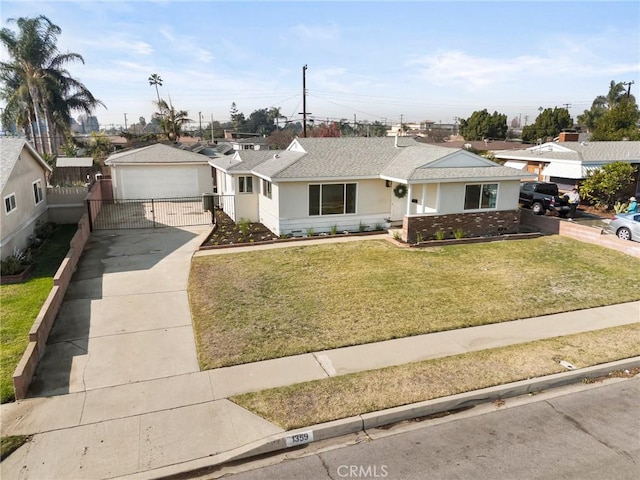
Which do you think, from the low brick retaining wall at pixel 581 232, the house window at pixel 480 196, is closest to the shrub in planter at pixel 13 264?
the house window at pixel 480 196

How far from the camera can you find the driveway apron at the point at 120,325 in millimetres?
8242

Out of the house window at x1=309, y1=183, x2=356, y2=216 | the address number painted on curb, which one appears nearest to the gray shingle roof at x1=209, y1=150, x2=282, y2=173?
the house window at x1=309, y1=183, x2=356, y2=216

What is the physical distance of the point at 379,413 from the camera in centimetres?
698

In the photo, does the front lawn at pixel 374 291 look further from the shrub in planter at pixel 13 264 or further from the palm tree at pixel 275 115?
the palm tree at pixel 275 115

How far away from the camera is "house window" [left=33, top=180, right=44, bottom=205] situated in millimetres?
19672

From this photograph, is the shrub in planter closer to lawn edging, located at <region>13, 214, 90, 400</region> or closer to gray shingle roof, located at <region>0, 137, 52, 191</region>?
lawn edging, located at <region>13, 214, 90, 400</region>

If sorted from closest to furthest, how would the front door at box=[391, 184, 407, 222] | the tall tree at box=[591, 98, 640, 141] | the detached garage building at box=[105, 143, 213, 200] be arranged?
the front door at box=[391, 184, 407, 222]
the detached garage building at box=[105, 143, 213, 200]
the tall tree at box=[591, 98, 640, 141]

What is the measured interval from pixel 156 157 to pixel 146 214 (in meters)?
5.54

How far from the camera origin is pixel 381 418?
22.7ft

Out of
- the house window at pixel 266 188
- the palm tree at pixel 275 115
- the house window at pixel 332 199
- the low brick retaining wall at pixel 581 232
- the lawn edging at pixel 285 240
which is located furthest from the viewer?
the palm tree at pixel 275 115

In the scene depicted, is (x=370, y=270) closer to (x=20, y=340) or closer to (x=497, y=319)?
(x=497, y=319)

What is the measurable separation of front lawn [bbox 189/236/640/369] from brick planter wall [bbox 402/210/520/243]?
1.12 meters

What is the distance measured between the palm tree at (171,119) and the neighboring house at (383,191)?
129 feet

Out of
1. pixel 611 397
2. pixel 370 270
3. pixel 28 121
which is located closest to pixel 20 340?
pixel 370 270
